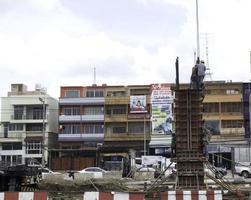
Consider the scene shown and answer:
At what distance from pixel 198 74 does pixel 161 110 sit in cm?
6692

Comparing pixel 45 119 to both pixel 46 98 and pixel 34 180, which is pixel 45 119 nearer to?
pixel 46 98

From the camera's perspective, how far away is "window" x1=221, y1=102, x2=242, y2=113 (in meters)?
85.2

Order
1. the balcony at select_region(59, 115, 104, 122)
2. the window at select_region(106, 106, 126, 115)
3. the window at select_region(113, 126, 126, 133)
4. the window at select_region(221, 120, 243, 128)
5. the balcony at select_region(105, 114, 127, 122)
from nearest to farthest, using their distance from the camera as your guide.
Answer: the window at select_region(221, 120, 243, 128) → the balcony at select_region(105, 114, 127, 122) → the window at select_region(113, 126, 126, 133) → the balcony at select_region(59, 115, 104, 122) → the window at select_region(106, 106, 126, 115)

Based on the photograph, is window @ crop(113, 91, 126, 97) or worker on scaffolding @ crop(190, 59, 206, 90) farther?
window @ crop(113, 91, 126, 97)

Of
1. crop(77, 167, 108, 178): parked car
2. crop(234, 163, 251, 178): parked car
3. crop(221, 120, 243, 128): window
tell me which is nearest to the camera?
crop(77, 167, 108, 178): parked car

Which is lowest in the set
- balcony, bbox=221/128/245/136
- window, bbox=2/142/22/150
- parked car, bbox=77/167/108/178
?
parked car, bbox=77/167/108/178

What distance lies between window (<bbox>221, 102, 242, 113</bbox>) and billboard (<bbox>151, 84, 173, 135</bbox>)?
897cm

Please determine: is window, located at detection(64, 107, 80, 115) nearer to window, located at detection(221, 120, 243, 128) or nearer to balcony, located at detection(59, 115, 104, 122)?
balcony, located at detection(59, 115, 104, 122)

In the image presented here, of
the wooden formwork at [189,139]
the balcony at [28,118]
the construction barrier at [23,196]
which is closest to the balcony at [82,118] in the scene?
the balcony at [28,118]

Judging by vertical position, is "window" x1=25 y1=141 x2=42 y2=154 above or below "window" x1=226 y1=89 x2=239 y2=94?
below

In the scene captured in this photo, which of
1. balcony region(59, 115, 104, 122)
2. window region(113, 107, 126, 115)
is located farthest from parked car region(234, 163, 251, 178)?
balcony region(59, 115, 104, 122)

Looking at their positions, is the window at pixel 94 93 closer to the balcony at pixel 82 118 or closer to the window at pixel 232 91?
the balcony at pixel 82 118

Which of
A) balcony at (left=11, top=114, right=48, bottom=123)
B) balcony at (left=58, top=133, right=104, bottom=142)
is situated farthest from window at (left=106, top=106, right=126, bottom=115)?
balcony at (left=11, top=114, right=48, bottom=123)

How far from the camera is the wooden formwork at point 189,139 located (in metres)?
19.8
